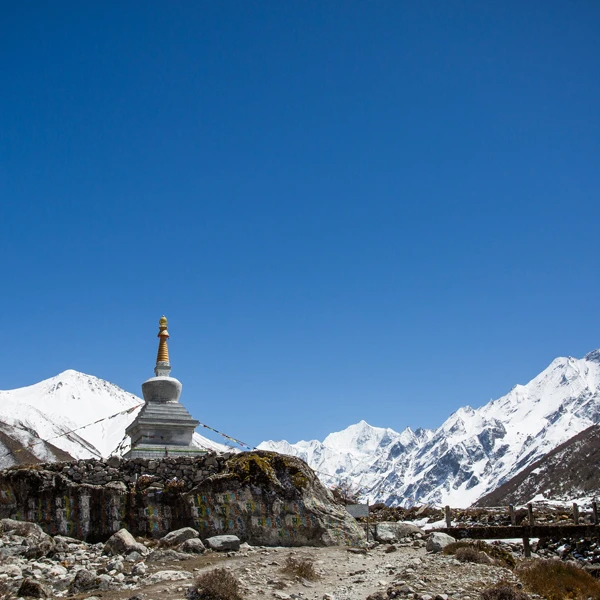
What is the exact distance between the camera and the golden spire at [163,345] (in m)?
31.9

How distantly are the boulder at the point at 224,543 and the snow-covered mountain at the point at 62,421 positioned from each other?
347 inches

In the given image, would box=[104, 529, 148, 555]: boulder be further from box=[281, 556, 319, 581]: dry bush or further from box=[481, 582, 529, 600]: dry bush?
box=[481, 582, 529, 600]: dry bush

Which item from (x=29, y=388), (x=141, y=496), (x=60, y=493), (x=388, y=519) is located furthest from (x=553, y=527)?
(x=29, y=388)

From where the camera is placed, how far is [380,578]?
14.6m

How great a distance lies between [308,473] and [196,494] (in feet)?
11.6

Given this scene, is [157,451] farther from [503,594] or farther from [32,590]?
[503,594]

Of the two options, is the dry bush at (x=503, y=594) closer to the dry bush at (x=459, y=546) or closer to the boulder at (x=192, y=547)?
the dry bush at (x=459, y=546)

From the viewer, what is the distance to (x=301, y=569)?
14.6m

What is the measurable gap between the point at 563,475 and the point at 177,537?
133m

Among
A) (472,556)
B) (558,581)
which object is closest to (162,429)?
(472,556)

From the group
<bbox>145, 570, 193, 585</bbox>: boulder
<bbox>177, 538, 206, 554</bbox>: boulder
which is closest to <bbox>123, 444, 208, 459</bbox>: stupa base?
<bbox>177, 538, 206, 554</bbox>: boulder

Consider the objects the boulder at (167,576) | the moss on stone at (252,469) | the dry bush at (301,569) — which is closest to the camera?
the boulder at (167,576)

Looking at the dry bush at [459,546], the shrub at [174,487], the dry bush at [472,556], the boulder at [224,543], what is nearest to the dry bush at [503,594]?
the dry bush at [472,556]

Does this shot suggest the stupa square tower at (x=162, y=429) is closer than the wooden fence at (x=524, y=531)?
No
